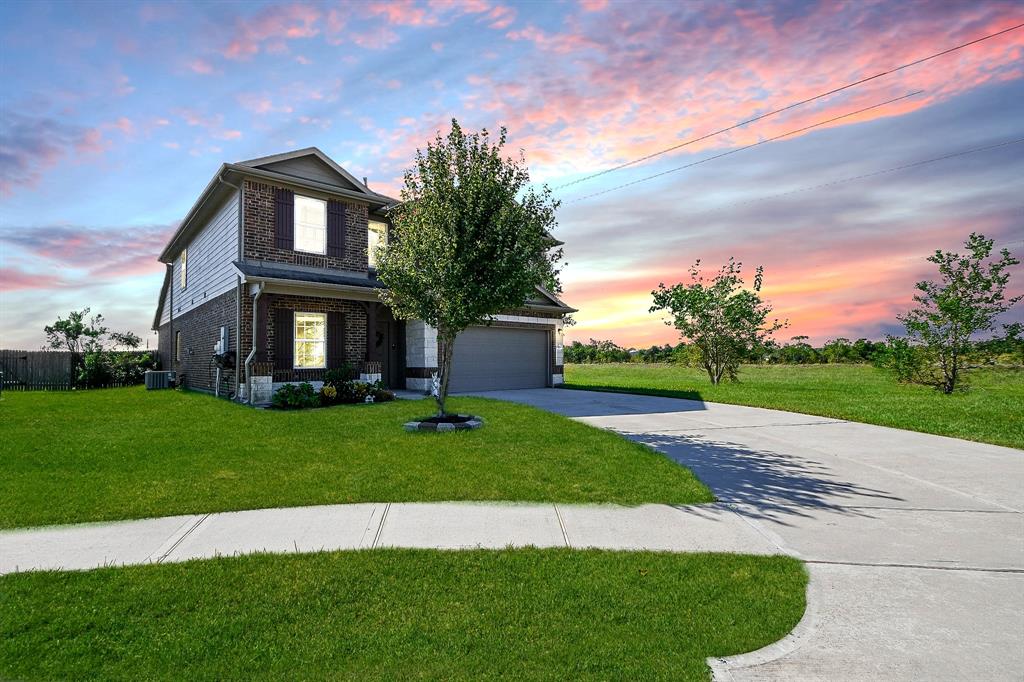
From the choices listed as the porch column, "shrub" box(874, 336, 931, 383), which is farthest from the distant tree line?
the porch column

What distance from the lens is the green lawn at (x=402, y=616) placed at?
264 centimetres

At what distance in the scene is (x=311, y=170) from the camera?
15.5 m

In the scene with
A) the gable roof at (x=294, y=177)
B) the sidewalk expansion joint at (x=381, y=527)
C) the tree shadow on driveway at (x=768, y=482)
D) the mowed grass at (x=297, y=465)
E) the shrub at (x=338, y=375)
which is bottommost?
the tree shadow on driveway at (x=768, y=482)

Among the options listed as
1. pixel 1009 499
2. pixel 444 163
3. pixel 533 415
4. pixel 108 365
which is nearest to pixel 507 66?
pixel 444 163

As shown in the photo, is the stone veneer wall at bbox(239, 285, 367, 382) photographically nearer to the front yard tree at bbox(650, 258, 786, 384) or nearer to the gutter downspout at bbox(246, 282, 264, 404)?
the gutter downspout at bbox(246, 282, 264, 404)

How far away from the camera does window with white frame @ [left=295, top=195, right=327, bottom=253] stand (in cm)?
1534

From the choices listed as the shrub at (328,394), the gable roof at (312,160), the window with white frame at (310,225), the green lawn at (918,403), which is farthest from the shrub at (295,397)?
the green lawn at (918,403)

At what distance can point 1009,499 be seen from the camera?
582 cm

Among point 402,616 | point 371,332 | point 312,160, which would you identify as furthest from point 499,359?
point 402,616

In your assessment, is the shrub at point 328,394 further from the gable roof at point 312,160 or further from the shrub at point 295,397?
the gable roof at point 312,160

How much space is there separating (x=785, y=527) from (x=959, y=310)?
18811mm

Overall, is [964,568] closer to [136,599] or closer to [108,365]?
[136,599]

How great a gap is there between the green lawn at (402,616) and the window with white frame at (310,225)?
13.0 m

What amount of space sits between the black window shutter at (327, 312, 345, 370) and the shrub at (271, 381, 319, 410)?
162 cm
